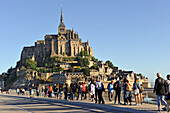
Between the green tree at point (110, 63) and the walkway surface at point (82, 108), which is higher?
the green tree at point (110, 63)

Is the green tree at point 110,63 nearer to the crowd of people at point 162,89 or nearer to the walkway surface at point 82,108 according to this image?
the walkway surface at point 82,108

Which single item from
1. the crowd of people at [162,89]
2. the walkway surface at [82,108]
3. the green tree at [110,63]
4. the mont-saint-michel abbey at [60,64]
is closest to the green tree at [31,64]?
the mont-saint-michel abbey at [60,64]

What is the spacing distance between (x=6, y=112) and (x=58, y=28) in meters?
119

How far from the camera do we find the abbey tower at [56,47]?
11544cm

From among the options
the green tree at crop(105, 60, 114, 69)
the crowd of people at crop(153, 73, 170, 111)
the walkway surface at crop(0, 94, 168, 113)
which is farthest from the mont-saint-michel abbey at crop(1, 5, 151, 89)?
the crowd of people at crop(153, 73, 170, 111)

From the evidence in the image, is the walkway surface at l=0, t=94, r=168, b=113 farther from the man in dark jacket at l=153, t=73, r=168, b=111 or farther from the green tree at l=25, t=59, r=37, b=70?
the green tree at l=25, t=59, r=37, b=70

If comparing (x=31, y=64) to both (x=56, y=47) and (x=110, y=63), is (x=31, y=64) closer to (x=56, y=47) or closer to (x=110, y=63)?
(x=56, y=47)

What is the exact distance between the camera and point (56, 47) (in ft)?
381

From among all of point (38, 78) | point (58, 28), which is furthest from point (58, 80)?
point (58, 28)

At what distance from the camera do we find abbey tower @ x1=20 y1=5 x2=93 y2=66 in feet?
379

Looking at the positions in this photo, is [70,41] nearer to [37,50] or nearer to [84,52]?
[84,52]

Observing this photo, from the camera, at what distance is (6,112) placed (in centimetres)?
1198

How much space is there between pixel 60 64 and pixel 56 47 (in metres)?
10.8

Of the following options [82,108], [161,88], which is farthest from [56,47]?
[161,88]
